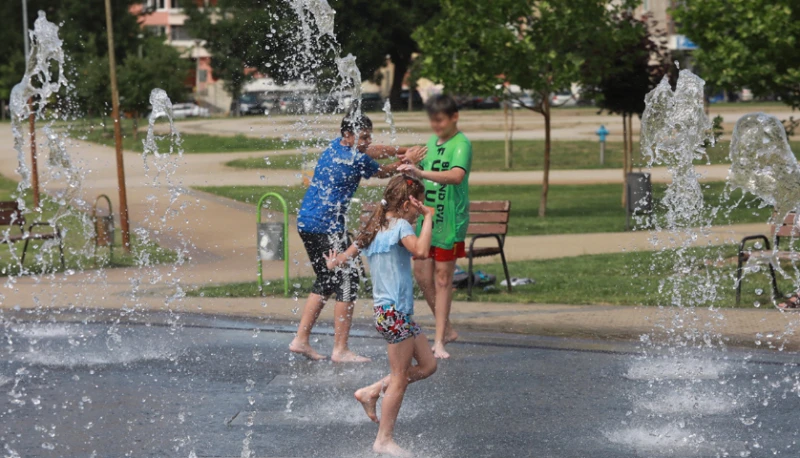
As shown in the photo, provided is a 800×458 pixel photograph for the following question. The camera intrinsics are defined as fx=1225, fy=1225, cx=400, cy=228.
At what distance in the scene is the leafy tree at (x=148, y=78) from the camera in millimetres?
42969

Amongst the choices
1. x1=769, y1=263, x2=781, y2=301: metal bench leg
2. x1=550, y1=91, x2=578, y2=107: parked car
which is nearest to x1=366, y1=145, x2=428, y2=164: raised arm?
x1=769, y1=263, x2=781, y2=301: metal bench leg

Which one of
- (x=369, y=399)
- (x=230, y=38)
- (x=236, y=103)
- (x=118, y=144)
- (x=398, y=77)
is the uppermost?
(x=230, y=38)

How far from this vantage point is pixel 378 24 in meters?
57.5

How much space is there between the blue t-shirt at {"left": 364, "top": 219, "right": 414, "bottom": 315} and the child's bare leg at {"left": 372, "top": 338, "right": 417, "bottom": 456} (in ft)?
0.63

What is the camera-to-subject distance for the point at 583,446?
6047 mm

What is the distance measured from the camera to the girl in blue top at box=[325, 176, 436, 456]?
600cm

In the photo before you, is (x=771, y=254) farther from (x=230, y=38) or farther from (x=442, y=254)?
(x=230, y=38)

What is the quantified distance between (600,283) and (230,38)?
1958 inches

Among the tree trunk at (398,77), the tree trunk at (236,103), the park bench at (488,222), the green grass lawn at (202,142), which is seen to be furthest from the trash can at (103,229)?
the tree trunk at (398,77)

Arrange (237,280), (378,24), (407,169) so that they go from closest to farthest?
1. (407,169)
2. (237,280)
3. (378,24)

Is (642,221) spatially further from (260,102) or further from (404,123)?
(260,102)

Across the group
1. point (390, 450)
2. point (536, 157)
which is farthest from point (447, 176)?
point (536, 157)

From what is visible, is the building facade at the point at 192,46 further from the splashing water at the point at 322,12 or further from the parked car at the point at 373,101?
the splashing water at the point at 322,12

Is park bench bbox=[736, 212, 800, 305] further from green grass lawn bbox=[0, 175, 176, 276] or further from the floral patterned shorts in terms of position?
green grass lawn bbox=[0, 175, 176, 276]
